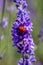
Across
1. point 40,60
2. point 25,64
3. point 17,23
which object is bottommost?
point 25,64

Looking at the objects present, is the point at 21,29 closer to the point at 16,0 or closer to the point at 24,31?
the point at 24,31

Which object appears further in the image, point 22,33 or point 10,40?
point 10,40

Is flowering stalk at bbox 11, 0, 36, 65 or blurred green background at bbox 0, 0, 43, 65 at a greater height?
blurred green background at bbox 0, 0, 43, 65

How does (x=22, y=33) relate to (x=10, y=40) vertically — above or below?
below

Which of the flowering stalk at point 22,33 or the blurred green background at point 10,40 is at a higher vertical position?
the blurred green background at point 10,40

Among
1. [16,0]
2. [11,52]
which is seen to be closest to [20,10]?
[16,0]

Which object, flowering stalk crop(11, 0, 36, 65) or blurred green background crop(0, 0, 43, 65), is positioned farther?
blurred green background crop(0, 0, 43, 65)

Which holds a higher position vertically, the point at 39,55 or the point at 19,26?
the point at 39,55

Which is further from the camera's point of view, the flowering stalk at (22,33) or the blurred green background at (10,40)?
the blurred green background at (10,40)
